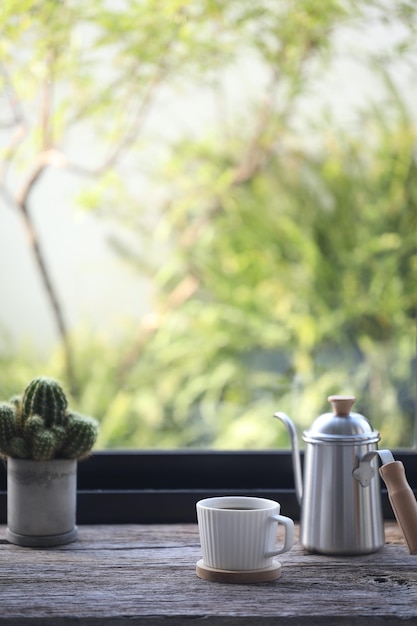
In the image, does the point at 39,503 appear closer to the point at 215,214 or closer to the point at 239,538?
the point at 239,538

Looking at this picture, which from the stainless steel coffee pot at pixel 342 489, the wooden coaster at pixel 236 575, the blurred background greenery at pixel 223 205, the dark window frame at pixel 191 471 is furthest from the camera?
the blurred background greenery at pixel 223 205

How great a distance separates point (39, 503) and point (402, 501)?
0.45m

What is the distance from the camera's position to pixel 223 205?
1.59m

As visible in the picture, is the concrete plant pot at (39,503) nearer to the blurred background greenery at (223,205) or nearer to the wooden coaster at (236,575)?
the wooden coaster at (236,575)

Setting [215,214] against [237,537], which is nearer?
[237,537]

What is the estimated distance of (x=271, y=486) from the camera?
1299 mm

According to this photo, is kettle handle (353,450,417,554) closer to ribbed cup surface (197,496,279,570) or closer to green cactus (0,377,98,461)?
ribbed cup surface (197,496,279,570)

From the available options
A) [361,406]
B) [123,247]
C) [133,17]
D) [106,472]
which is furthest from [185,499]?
[133,17]

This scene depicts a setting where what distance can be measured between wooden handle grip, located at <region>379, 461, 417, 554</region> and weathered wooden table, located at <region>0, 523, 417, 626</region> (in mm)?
47

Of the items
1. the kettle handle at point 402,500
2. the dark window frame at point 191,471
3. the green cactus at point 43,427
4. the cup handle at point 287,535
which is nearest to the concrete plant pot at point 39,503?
the green cactus at point 43,427

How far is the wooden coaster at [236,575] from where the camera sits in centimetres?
92

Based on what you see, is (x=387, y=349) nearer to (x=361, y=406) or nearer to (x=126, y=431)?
(x=361, y=406)

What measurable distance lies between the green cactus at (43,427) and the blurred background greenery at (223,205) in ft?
1.22

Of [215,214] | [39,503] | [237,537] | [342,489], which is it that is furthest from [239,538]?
[215,214]
